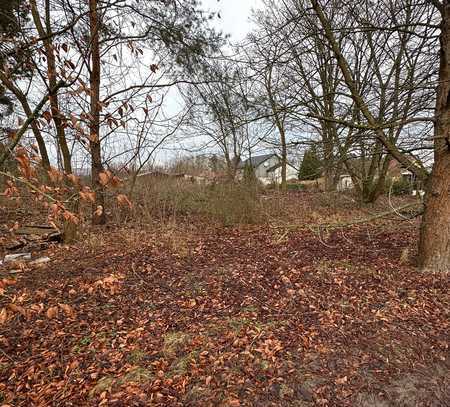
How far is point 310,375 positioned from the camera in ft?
7.35

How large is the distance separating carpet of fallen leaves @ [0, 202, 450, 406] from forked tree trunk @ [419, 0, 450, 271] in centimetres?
30

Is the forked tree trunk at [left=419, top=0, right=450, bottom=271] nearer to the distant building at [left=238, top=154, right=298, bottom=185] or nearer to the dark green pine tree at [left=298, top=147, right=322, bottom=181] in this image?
the dark green pine tree at [left=298, top=147, right=322, bottom=181]

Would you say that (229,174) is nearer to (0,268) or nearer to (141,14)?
(141,14)

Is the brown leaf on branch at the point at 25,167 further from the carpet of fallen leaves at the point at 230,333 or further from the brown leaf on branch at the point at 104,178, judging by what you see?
the carpet of fallen leaves at the point at 230,333

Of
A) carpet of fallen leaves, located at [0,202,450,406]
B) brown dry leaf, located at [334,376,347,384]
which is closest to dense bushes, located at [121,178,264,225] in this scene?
carpet of fallen leaves, located at [0,202,450,406]

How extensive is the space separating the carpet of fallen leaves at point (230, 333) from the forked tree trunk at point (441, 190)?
0.99ft

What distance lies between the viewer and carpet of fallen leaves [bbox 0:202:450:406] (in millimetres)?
2111

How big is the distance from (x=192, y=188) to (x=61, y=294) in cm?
583

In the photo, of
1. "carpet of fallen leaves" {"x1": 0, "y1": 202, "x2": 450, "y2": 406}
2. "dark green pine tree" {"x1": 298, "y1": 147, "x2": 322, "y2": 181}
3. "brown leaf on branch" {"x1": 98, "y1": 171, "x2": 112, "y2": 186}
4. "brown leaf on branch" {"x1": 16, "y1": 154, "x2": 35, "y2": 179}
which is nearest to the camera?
"brown leaf on branch" {"x1": 16, "y1": 154, "x2": 35, "y2": 179}

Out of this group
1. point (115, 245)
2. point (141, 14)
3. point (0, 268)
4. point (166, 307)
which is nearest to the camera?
point (166, 307)

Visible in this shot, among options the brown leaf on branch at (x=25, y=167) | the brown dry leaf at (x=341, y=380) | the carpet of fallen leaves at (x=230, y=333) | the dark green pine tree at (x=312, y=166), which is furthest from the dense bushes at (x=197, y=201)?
the brown leaf on branch at (x=25, y=167)

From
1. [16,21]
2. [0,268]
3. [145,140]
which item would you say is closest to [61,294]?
[0,268]

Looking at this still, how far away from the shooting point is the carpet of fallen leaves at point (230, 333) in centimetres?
211

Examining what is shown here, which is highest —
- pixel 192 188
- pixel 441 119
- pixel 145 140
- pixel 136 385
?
pixel 145 140
